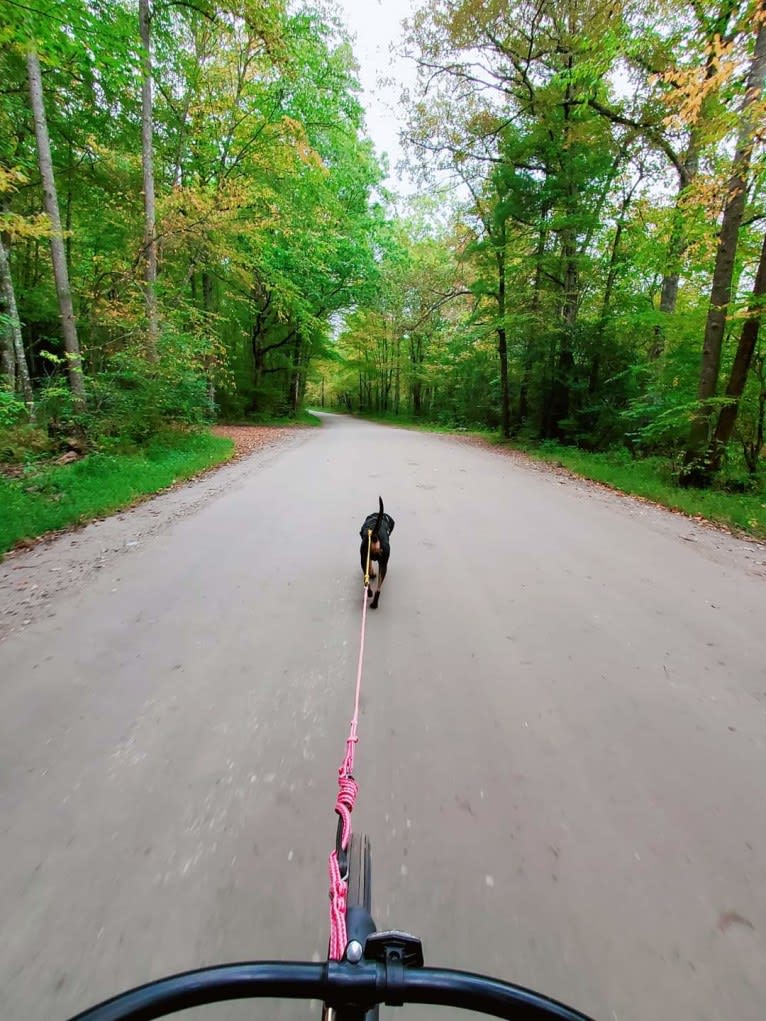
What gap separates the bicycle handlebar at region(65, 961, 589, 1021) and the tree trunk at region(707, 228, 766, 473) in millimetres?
7849

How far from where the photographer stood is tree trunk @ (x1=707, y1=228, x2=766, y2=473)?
19.6ft

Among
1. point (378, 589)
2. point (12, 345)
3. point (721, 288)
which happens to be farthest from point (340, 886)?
point (12, 345)

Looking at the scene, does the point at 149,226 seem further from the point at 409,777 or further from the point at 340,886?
the point at 340,886

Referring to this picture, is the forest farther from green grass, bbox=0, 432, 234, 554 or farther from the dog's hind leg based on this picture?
the dog's hind leg

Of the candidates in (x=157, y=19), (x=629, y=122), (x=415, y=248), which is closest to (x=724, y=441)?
(x=629, y=122)

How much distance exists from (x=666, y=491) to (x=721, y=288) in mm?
3205

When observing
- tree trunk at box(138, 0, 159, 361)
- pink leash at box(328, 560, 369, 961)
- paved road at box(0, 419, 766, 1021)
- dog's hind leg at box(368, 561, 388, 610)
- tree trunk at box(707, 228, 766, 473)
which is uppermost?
tree trunk at box(138, 0, 159, 361)

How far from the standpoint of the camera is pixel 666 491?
6.63 metres

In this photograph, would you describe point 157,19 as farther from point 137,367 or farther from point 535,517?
point 535,517

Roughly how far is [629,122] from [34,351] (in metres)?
21.0

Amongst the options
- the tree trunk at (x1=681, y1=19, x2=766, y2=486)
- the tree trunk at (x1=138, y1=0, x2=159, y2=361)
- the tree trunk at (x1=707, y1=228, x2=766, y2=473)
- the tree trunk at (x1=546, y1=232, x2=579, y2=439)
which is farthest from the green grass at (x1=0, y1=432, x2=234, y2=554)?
the tree trunk at (x1=546, y1=232, x2=579, y2=439)

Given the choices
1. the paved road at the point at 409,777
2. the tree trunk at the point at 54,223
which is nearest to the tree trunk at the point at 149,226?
the tree trunk at the point at 54,223

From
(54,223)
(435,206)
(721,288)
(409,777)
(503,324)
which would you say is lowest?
(409,777)

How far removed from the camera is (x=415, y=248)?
65.5ft
